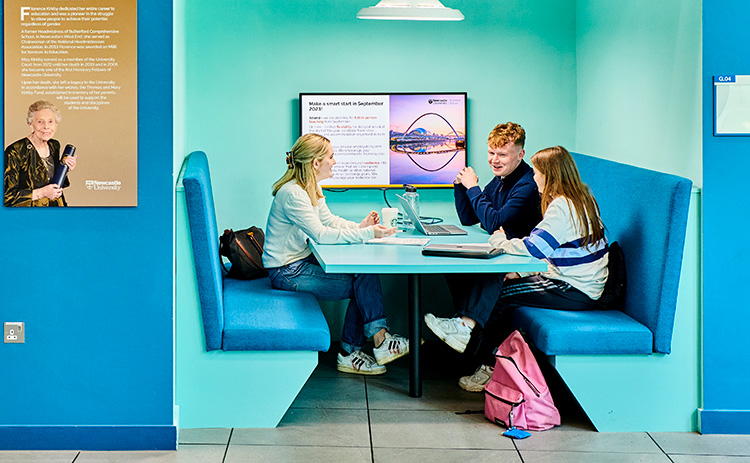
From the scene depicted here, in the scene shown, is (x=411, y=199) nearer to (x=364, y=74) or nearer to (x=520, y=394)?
(x=364, y=74)

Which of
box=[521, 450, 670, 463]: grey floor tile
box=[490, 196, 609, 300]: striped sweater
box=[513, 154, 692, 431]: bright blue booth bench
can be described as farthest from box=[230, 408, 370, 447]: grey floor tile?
box=[490, 196, 609, 300]: striped sweater

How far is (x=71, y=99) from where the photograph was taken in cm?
321

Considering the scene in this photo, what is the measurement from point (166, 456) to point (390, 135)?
95.3 inches

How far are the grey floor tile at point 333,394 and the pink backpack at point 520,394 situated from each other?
0.62m

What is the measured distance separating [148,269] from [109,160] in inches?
17.0

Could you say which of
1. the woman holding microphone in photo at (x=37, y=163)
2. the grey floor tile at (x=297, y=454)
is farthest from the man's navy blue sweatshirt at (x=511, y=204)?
the woman holding microphone in photo at (x=37, y=163)

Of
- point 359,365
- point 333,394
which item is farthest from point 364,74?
point 333,394

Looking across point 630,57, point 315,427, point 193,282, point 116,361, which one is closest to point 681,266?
point 630,57

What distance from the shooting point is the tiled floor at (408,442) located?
325 cm

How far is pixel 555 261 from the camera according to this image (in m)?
3.78

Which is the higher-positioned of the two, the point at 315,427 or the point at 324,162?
the point at 324,162

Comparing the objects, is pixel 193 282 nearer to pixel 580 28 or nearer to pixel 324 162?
pixel 324 162

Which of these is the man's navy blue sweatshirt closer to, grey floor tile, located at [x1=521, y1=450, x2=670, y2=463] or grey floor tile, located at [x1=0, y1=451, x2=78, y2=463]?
grey floor tile, located at [x1=521, y1=450, x2=670, y2=463]

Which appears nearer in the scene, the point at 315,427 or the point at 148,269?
the point at 148,269
